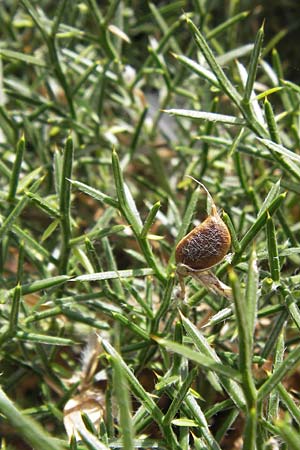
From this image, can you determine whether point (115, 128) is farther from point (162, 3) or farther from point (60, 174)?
point (162, 3)

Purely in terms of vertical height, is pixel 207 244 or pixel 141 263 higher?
pixel 207 244

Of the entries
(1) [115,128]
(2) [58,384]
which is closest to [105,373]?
(2) [58,384]

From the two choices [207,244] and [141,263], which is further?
[141,263]
